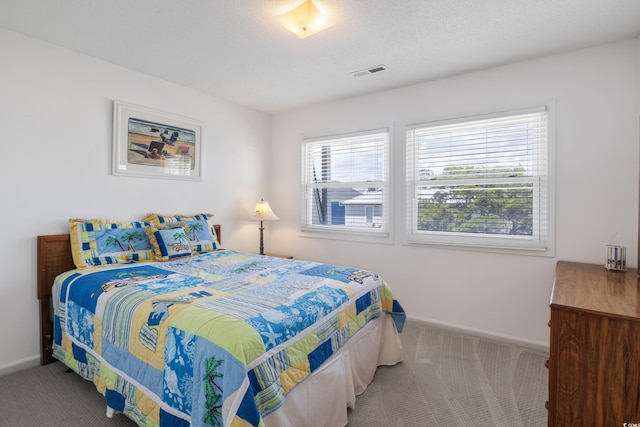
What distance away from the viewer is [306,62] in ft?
9.18

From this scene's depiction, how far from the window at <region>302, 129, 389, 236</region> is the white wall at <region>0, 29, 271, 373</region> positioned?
154 centimetres

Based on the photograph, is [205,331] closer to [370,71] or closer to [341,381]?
[341,381]

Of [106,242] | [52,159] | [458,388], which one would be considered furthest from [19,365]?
[458,388]

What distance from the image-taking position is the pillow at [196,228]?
3023 millimetres

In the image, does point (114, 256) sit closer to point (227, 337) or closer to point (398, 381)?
point (227, 337)

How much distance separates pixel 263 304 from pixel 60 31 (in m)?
2.51

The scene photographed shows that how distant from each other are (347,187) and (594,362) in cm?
282

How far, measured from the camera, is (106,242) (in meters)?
2.52

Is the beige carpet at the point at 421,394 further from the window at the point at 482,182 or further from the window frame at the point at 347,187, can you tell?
the window frame at the point at 347,187

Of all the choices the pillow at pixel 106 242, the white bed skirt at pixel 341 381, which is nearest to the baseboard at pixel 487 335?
the white bed skirt at pixel 341 381

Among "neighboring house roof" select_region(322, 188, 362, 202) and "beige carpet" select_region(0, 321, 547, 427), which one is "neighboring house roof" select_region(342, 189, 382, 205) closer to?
"neighboring house roof" select_region(322, 188, 362, 202)

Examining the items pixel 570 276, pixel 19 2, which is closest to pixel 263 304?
pixel 570 276

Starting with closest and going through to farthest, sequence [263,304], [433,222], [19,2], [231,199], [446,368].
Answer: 1. [263,304]
2. [19,2]
3. [446,368]
4. [433,222]
5. [231,199]

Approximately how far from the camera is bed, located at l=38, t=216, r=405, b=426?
130cm
